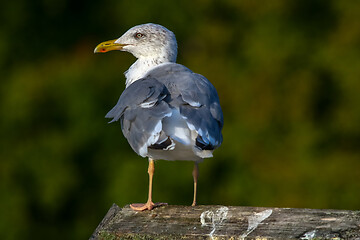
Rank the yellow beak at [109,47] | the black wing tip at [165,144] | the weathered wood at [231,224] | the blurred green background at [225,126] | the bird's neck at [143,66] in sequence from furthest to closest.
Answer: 1. the blurred green background at [225,126]
2. the yellow beak at [109,47]
3. the bird's neck at [143,66]
4. the black wing tip at [165,144]
5. the weathered wood at [231,224]

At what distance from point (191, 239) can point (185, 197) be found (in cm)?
542

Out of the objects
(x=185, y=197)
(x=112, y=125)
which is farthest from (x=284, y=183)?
(x=112, y=125)

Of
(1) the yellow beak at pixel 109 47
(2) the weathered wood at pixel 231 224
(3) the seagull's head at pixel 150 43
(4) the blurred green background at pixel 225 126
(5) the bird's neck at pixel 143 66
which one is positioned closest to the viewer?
(2) the weathered wood at pixel 231 224

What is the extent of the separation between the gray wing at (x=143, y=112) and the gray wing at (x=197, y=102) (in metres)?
0.07

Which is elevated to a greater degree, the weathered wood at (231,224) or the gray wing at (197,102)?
the gray wing at (197,102)

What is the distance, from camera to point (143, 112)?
3.57 m

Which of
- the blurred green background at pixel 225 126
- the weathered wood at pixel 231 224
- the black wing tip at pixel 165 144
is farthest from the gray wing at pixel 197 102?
the blurred green background at pixel 225 126

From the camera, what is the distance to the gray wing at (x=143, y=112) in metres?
3.48

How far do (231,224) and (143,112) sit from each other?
2.92 feet

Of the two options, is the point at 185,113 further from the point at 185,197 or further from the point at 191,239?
the point at 185,197

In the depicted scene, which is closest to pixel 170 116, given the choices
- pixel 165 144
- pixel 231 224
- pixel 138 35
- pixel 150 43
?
pixel 165 144

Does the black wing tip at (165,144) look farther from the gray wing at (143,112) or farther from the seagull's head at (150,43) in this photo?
the seagull's head at (150,43)

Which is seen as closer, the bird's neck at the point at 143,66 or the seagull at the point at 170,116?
the seagull at the point at 170,116

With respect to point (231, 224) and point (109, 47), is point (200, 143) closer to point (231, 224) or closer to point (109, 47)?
point (231, 224)
